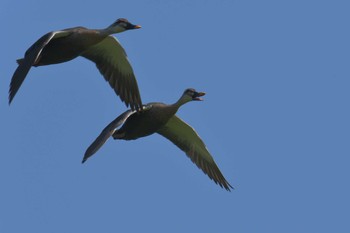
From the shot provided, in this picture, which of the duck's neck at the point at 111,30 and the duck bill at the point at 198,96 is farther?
the duck bill at the point at 198,96

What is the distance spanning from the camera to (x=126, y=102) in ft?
71.6

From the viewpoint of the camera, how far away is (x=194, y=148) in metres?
23.6

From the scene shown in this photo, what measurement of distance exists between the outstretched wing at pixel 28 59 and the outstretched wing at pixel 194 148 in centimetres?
362

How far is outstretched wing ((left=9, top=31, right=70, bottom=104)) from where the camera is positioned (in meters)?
19.4

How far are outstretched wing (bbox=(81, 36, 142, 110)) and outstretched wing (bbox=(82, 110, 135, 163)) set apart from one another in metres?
0.45

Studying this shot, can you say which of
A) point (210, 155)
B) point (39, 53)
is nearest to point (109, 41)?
point (39, 53)

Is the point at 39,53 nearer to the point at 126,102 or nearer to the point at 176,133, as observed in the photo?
the point at 126,102

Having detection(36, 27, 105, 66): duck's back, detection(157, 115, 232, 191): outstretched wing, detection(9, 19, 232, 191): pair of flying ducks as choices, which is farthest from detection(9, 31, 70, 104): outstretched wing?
detection(157, 115, 232, 191): outstretched wing

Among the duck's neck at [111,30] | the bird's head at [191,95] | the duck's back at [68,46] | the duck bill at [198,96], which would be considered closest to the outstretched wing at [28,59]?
the duck's back at [68,46]

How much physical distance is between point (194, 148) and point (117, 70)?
2649mm

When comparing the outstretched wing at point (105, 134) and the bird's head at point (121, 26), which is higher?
the bird's head at point (121, 26)

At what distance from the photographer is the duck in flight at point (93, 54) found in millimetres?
20000

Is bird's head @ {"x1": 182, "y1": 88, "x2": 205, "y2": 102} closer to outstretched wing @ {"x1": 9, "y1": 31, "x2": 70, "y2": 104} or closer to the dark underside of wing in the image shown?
outstretched wing @ {"x1": 9, "y1": 31, "x2": 70, "y2": 104}

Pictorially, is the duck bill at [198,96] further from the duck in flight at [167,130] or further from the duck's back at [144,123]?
the duck's back at [144,123]
